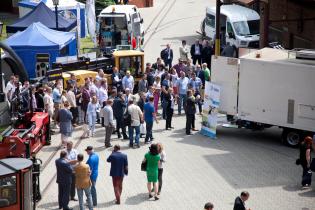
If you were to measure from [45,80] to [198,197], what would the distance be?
30.8 feet

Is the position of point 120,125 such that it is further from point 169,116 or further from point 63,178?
point 63,178

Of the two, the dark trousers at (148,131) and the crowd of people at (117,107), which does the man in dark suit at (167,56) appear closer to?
the crowd of people at (117,107)

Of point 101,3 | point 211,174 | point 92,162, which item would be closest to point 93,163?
point 92,162

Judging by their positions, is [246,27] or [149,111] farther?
[246,27]

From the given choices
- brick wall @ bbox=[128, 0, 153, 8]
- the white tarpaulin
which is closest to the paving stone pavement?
the white tarpaulin

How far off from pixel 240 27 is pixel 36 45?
11561mm

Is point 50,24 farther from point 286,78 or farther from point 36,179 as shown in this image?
point 36,179

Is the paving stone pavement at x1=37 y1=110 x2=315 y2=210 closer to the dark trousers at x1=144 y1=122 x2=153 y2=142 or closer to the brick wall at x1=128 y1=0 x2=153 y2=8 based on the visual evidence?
the dark trousers at x1=144 y1=122 x2=153 y2=142

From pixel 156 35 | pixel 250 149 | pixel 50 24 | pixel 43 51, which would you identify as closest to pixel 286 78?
pixel 250 149

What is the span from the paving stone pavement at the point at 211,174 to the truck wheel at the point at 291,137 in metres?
0.26

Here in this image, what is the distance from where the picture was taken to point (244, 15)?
37594 mm

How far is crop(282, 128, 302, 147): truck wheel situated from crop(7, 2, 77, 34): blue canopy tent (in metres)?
14.6

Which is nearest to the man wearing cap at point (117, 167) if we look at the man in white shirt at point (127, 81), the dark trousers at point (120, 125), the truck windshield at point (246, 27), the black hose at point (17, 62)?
the dark trousers at point (120, 125)

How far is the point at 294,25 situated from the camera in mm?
34094
